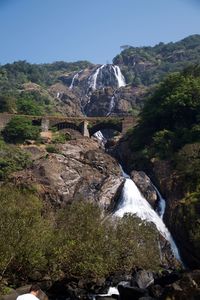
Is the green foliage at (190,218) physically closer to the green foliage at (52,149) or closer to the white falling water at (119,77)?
the green foliage at (52,149)

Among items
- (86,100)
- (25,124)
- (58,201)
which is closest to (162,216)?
(58,201)

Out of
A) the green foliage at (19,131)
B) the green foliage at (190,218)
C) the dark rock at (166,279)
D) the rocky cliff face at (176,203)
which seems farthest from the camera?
the green foliage at (19,131)

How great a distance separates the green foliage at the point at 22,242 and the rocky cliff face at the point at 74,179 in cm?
1818

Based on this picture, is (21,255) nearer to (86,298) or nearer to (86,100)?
(86,298)

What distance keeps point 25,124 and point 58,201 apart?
27646 millimetres

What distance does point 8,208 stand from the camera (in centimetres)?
2956

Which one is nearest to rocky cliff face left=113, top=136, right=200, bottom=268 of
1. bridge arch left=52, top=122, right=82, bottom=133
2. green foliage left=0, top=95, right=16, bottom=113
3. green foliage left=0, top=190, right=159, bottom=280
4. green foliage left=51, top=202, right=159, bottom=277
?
green foliage left=51, top=202, right=159, bottom=277

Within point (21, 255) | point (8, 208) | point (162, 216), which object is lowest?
point (162, 216)

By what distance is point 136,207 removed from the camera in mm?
48281

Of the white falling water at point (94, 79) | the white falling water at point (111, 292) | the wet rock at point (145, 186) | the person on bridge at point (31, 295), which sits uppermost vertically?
the white falling water at point (94, 79)

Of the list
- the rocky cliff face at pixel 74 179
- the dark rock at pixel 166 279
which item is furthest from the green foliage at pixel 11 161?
the dark rock at pixel 166 279

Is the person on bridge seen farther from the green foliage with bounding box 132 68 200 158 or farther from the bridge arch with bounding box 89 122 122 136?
the bridge arch with bounding box 89 122 122 136

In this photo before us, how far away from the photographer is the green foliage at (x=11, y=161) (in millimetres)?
55872

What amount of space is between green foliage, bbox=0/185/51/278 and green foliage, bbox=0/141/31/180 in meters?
25.0
